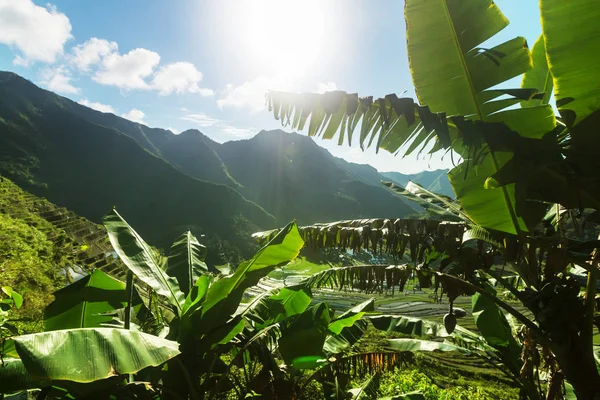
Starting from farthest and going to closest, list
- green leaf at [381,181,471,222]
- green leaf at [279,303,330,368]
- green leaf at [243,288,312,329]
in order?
1. green leaf at [381,181,471,222]
2. green leaf at [243,288,312,329]
3. green leaf at [279,303,330,368]

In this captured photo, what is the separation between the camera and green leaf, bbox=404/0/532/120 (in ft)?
6.77

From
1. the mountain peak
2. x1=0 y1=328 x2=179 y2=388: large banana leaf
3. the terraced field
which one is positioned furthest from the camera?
the mountain peak

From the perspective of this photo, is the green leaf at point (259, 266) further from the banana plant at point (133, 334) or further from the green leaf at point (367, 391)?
the green leaf at point (367, 391)

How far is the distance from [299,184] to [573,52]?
4158 inches

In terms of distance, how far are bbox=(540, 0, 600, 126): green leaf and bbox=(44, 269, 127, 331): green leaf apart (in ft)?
10.6

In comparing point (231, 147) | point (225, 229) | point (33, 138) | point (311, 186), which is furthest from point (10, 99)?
point (311, 186)

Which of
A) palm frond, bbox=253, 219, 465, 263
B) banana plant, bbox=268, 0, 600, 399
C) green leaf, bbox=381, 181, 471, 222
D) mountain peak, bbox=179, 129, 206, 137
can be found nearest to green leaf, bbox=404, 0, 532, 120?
banana plant, bbox=268, 0, 600, 399

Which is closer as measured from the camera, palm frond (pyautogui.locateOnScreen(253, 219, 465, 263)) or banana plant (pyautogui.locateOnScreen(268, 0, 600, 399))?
banana plant (pyautogui.locateOnScreen(268, 0, 600, 399))

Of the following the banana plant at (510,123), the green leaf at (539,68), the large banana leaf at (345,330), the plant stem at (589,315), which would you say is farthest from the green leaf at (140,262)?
the green leaf at (539,68)

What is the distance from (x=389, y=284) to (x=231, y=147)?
127341 millimetres

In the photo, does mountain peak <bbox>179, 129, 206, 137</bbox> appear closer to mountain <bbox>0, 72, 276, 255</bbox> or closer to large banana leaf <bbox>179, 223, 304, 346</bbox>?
mountain <bbox>0, 72, 276, 255</bbox>

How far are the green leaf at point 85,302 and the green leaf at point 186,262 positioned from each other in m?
0.58

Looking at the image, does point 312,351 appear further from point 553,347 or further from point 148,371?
point 553,347

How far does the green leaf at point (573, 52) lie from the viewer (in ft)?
5.92
